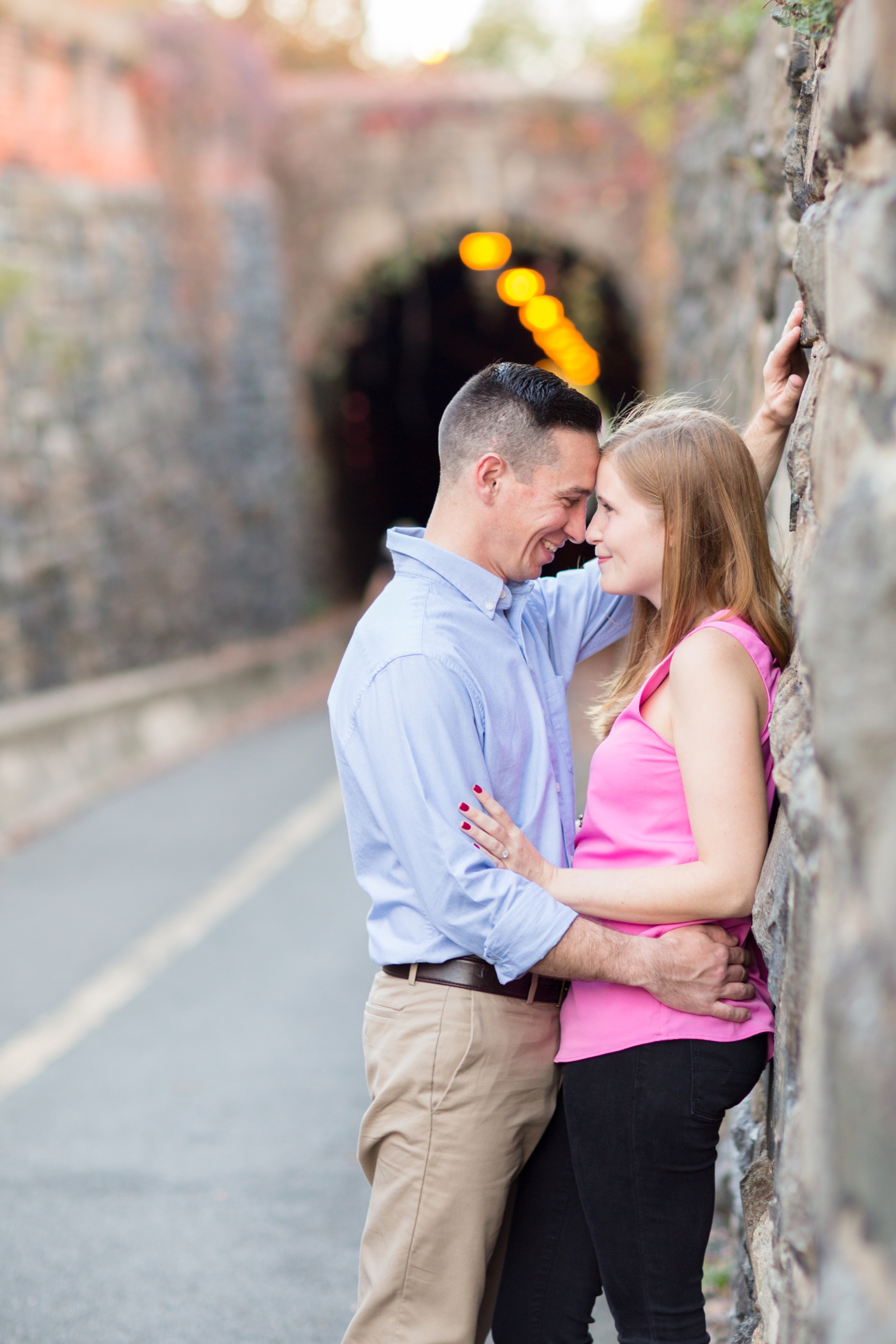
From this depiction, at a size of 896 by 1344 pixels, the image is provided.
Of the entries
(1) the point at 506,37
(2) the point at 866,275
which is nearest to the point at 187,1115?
(2) the point at 866,275

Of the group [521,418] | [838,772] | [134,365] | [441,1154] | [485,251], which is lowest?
[441,1154]

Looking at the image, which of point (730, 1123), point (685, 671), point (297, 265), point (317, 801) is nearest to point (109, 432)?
point (317, 801)

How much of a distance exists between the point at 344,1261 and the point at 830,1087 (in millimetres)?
2821

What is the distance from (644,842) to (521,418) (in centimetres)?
84

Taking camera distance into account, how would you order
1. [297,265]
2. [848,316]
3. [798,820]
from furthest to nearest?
1. [297,265]
2. [798,820]
3. [848,316]

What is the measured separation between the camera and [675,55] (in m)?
7.36

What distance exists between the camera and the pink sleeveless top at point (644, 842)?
2.31m

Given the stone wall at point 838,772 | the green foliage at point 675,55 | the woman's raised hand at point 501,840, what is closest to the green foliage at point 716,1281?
the stone wall at point 838,772

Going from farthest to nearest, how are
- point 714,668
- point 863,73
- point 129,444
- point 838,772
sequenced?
1. point 129,444
2. point 714,668
3. point 863,73
4. point 838,772

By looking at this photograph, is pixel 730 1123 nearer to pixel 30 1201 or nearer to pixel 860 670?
pixel 30 1201

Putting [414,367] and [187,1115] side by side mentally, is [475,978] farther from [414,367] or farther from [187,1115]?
[414,367]

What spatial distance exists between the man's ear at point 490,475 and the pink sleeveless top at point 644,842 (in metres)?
0.49

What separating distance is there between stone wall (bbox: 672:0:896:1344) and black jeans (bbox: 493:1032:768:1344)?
0.10 meters

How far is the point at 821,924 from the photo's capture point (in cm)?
160
